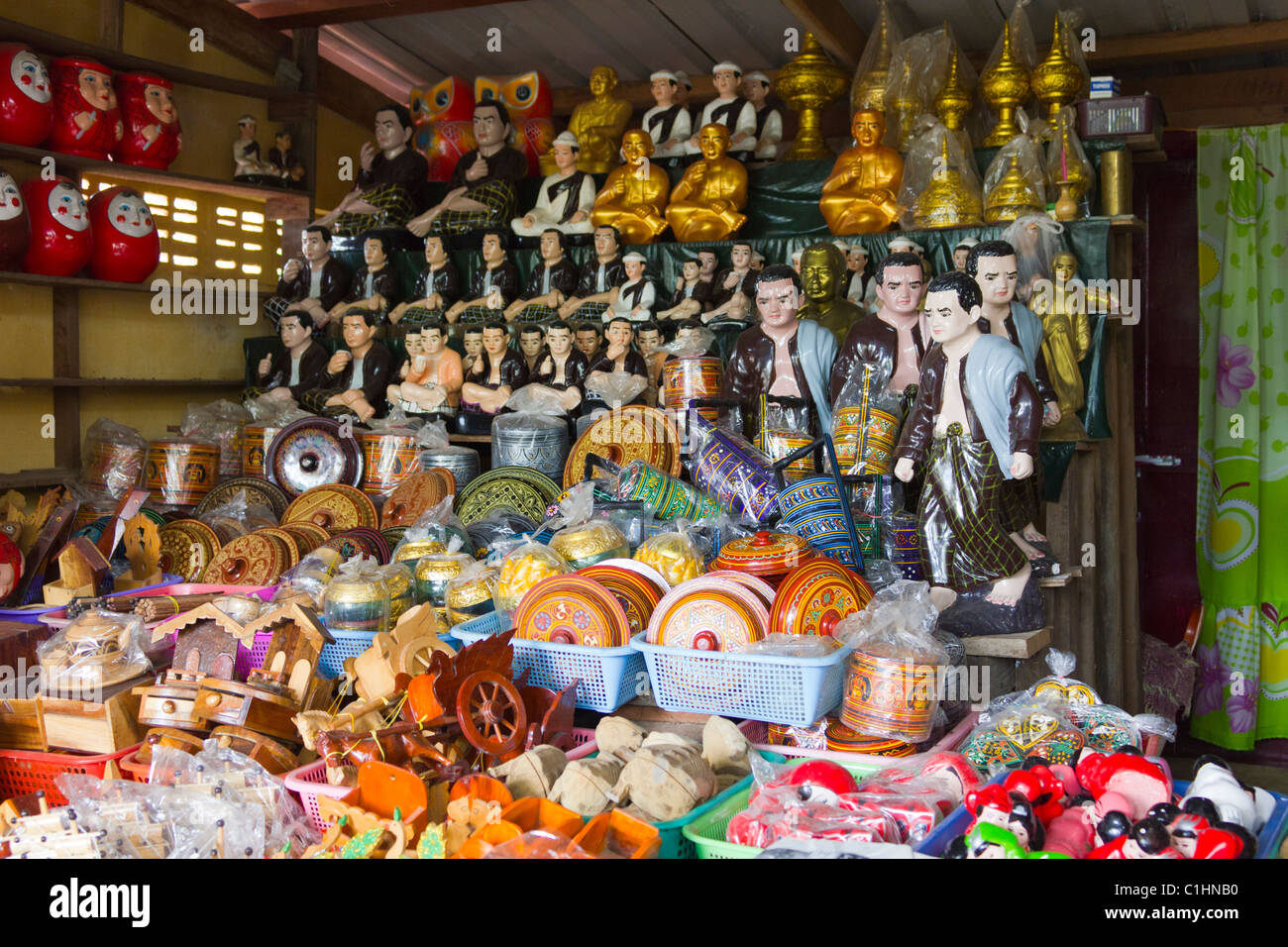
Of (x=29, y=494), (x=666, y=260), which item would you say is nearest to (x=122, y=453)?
(x=29, y=494)

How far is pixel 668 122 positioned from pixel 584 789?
14.2 feet

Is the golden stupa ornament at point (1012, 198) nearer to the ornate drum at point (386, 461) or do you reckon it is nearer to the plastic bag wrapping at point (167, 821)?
the ornate drum at point (386, 461)

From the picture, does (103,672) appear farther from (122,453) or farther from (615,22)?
(615,22)

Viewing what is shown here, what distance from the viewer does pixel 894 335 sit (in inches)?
131

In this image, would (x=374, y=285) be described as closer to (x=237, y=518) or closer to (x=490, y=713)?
(x=237, y=518)

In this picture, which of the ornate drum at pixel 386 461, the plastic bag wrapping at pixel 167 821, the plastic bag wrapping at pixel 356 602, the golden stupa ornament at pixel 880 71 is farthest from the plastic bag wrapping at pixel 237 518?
the golden stupa ornament at pixel 880 71

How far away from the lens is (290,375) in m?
5.02

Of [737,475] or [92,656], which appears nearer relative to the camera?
[92,656]

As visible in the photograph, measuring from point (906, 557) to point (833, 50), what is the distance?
341 centimetres

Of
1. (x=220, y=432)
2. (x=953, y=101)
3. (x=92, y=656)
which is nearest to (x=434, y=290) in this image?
(x=220, y=432)

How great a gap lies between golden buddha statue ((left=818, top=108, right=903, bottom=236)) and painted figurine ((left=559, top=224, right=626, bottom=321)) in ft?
2.95

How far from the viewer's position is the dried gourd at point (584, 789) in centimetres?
167

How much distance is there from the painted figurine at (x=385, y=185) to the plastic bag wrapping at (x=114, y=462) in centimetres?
148

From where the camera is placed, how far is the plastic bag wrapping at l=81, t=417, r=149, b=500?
14.8ft
